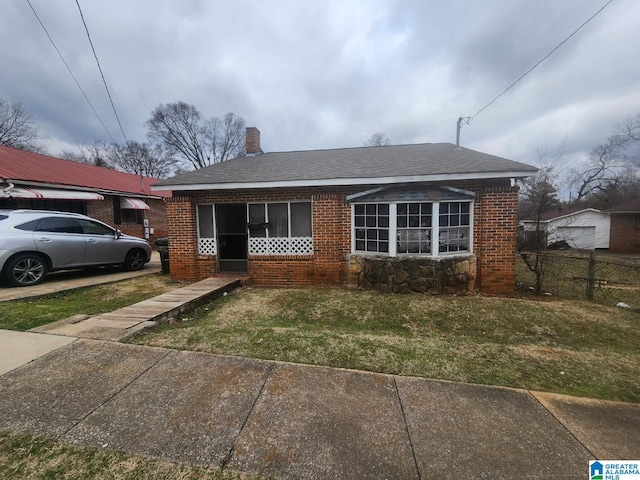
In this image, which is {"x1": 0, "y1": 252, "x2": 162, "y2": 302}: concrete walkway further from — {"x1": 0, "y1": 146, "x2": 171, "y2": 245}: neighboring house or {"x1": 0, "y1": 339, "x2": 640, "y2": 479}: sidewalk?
{"x1": 0, "y1": 339, "x2": 640, "y2": 479}: sidewalk

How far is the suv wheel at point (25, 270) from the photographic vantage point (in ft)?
20.4

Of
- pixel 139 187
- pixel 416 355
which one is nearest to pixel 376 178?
pixel 416 355

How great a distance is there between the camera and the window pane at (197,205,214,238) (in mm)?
7750

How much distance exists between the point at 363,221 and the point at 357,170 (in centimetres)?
133

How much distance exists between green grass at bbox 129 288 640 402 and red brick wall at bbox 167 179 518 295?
1.05 metres

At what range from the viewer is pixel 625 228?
1911 cm

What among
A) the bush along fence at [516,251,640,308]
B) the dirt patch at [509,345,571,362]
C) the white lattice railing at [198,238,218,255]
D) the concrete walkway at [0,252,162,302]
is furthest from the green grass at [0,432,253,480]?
the bush along fence at [516,251,640,308]

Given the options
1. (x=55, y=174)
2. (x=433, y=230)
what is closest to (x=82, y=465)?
(x=433, y=230)

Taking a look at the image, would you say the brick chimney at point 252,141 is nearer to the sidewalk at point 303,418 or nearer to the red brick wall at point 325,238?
the red brick wall at point 325,238

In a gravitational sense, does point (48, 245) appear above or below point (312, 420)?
above

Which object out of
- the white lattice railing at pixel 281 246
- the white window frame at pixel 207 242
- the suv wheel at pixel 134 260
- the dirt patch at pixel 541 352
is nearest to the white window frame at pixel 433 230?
the white lattice railing at pixel 281 246

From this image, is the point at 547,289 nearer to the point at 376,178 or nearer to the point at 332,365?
the point at 376,178

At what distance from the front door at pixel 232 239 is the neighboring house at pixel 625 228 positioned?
25.3 metres

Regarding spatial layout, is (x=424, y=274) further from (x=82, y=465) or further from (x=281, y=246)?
(x=82, y=465)
